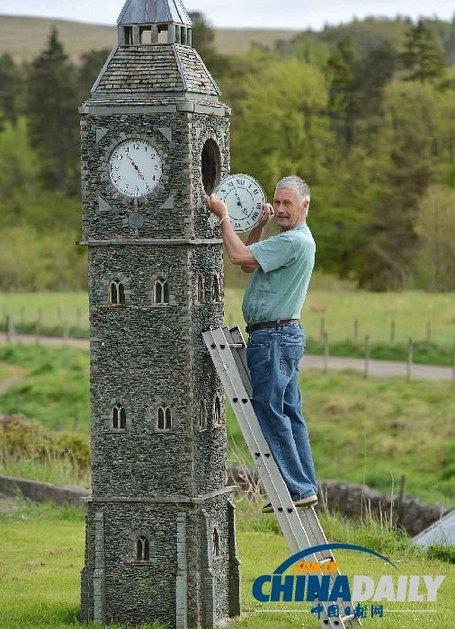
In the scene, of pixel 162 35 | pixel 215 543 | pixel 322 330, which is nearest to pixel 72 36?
pixel 322 330

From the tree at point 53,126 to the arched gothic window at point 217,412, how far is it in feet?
290

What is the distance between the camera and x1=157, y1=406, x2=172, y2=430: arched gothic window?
51.2 feet

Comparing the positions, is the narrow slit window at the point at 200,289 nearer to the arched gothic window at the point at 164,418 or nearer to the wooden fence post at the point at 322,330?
the arched gothic window at the point at 164,418

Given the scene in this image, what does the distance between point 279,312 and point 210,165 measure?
6.62 feet

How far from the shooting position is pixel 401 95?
87.3 metres

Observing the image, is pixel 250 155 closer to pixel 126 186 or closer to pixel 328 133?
pixel 328 133

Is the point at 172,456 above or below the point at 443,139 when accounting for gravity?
above

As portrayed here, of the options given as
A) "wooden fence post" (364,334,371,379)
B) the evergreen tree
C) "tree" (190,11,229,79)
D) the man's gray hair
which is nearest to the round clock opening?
the man's gray hair

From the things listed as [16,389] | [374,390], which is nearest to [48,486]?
[374,390]

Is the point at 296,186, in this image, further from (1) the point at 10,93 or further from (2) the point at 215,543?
(1) the point at 10,93

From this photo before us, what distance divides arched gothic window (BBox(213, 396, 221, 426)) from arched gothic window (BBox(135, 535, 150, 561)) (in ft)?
4.46

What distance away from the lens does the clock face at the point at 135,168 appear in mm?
15539

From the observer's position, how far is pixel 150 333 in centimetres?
1563

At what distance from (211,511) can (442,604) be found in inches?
123
